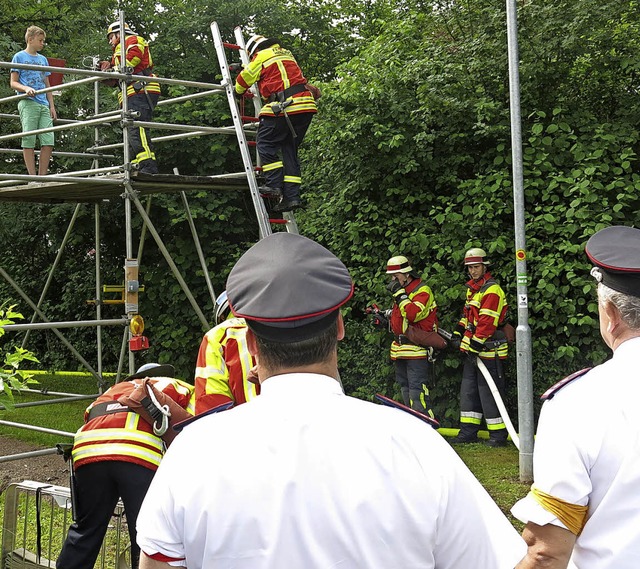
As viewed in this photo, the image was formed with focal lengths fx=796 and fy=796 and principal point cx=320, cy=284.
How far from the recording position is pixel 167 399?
3.78 meters

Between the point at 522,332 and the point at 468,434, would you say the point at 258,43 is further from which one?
the point at 468,434

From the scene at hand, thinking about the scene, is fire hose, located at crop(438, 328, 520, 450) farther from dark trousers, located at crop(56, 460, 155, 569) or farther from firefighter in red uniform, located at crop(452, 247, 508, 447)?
dark trousers, located at crop(56, 460, 155, 569)

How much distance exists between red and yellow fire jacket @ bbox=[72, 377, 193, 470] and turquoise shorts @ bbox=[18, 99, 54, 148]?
4778mm

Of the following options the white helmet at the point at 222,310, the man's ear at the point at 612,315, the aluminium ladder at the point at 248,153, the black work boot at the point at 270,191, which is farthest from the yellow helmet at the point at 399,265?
the man's ear at the point at 612,315

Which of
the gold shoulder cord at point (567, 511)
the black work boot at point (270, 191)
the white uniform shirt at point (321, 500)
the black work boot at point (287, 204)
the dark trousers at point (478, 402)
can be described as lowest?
the dark trousers at point (478, 402)

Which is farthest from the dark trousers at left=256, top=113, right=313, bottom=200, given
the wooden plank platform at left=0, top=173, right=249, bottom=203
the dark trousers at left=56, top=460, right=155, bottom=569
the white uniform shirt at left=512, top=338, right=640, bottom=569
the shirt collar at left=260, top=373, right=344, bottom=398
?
the shirt collar at left=260, top=373, right=344, bottom=398

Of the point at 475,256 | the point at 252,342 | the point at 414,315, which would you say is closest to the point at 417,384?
the point at 414,315

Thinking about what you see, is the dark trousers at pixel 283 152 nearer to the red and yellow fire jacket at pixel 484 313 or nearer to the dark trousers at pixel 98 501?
the red and yellow fire jacket at pixel 484 313

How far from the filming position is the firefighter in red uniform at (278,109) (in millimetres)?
6816

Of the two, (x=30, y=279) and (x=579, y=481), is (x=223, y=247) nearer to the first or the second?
(x=30, y=279)

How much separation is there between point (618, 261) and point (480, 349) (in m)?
6.00

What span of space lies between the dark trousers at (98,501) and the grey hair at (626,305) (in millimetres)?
2435

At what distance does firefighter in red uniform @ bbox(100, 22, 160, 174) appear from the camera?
23.9ft

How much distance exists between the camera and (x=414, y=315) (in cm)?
813
